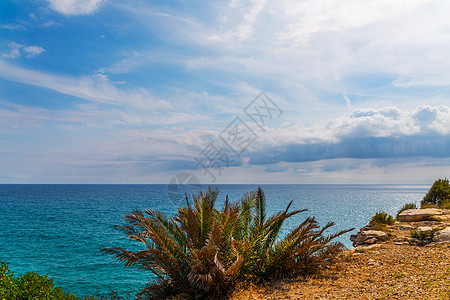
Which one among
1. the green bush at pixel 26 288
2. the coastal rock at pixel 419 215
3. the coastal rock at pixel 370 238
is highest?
the green bush at pixel 26 288

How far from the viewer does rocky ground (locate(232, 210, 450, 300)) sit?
5.09 meters

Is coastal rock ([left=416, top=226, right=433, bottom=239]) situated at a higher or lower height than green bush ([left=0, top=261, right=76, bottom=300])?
lower

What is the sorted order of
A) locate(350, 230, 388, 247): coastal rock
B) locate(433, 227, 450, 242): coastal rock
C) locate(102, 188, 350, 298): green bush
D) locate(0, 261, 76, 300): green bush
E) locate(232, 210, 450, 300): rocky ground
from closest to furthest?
1. locate(0, 261, 76, 300): green bush
2. locate(232, 210, 450, 300): rocky ground
3. locate(102, 188, 350, 298): green bush
4. locate(433, 227, 450, 242): coastal rock
5. locate(350, 230, 388, 247): coastal rock

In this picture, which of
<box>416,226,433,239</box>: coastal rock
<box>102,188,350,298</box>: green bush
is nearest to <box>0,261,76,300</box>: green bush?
<box>102,188,350,298</box>: green bush

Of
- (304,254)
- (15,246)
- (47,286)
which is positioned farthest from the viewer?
(15,246)

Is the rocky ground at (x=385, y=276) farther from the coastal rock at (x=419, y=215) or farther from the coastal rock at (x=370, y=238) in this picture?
the coastal rock at (x=419, y=215)

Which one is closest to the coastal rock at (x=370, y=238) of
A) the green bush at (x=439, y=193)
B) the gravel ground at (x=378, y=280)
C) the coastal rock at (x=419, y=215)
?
the gravel ground at (x=378, y=280)

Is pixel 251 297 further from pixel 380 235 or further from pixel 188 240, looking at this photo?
pixel 380 235

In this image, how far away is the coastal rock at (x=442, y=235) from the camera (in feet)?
26.8

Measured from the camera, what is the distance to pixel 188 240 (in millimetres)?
7078

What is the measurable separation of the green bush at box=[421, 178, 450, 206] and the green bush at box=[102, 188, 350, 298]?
582 inches

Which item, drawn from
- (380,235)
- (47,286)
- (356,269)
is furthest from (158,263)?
(380,235)

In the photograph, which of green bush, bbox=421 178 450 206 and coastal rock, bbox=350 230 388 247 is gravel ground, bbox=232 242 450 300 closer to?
coastal rock, bbox=350 230 388 247

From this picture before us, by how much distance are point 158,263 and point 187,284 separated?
0.85 m
